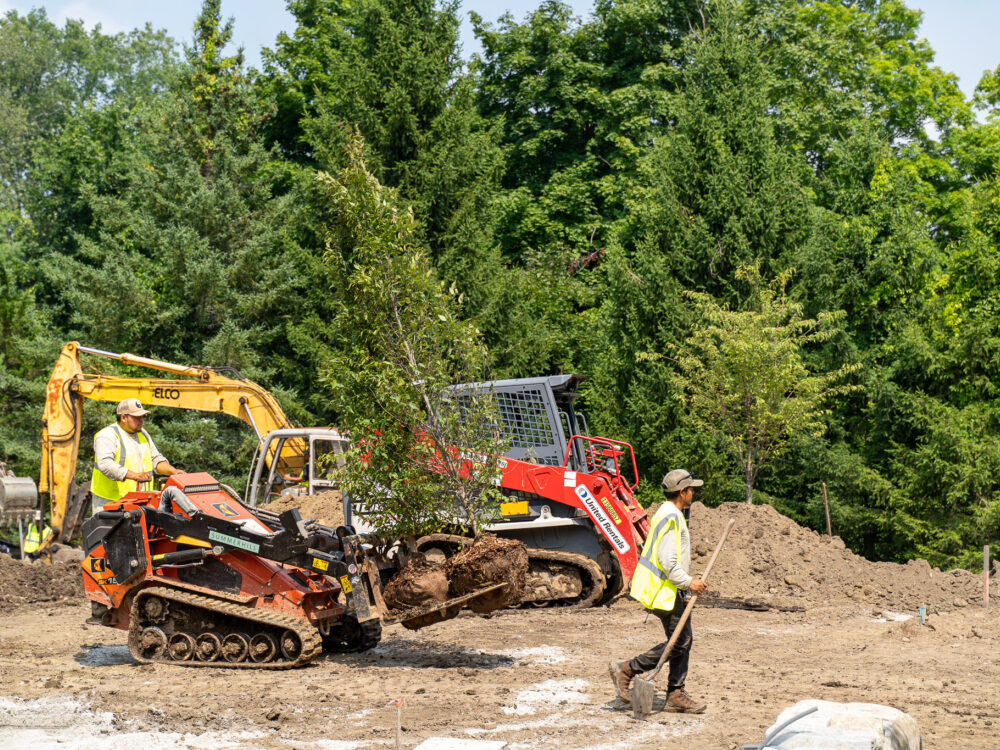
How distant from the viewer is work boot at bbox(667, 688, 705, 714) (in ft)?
26.0

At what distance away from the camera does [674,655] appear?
314 inches

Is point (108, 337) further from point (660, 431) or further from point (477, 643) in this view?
point (477, 643)

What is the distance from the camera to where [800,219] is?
22.6 metres

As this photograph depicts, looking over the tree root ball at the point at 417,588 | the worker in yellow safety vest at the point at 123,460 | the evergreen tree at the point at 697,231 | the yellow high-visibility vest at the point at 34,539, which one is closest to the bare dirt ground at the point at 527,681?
the tree root ball at the point at 417,588

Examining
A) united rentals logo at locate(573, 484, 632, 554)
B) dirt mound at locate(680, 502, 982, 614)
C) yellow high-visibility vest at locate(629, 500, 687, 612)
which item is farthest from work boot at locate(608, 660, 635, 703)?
dirt mound at locate(680, 502, 982, 614)

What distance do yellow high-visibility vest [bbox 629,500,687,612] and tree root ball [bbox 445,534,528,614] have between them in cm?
174

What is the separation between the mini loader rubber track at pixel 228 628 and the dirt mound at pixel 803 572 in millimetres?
6783

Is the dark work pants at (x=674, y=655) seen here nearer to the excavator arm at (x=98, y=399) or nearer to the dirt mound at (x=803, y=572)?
the dirt mound at (x=803, y=572)

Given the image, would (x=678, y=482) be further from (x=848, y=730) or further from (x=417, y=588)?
(x=848, y=730)

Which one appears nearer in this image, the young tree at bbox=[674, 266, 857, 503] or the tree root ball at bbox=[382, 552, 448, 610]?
the tree root ball at bbox=[382, 552, 448, 610]

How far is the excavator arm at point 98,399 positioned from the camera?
53.6 feet

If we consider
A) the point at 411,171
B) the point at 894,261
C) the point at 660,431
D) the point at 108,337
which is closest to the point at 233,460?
the point at 108,337

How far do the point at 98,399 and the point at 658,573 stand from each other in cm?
1191

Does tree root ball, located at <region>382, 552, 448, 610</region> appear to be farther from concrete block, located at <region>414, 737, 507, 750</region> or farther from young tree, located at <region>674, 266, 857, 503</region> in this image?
young tree, located at <region>674, 266, 857, 503</region>
